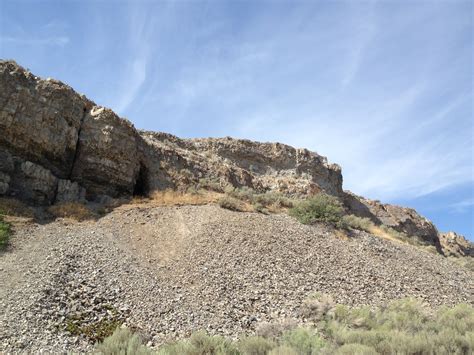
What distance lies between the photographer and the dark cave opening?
20875 mm

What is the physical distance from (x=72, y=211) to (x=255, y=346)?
10192 millimetres

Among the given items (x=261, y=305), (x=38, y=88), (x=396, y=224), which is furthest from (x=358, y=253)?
(x=396, y=224)

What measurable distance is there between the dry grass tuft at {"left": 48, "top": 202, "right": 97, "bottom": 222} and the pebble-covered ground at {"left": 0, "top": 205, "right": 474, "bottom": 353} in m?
0.61

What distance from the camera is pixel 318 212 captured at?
1983 cm

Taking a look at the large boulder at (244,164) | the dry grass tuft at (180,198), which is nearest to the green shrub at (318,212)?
the dry grass tuft at (180,198)

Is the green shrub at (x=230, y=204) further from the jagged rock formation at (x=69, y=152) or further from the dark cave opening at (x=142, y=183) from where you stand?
the dark cave opening at (x=142, y=183)

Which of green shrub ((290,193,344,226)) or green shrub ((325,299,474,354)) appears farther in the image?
green shrub ((290,193,344,226))

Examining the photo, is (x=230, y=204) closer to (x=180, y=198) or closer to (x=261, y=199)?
(x=180, y=198)

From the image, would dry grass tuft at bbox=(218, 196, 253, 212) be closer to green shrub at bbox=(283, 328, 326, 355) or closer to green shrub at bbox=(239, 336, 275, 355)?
green shrub at bbox=(283, 328, 326, 355)

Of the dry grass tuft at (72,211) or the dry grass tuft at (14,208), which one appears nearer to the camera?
the dry grass tuft at (14,208)

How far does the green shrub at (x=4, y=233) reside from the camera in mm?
12773

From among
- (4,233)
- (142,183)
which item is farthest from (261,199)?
(4,233)

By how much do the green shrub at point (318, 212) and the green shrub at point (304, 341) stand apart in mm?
10116

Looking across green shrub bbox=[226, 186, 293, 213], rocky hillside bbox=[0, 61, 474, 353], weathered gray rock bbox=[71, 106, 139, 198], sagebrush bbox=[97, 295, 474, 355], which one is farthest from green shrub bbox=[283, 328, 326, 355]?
green shrub bbox=[226, 186, 293, 213]
